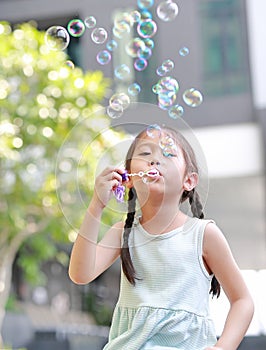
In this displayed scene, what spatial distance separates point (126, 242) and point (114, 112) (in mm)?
287

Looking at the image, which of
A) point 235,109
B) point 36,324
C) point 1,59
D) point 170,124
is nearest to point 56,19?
point 235,109

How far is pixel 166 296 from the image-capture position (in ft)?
4.15

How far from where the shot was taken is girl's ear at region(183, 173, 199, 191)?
1.34 meters

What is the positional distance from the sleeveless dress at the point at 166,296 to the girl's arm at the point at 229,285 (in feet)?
0.05

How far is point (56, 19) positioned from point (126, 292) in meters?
4.72

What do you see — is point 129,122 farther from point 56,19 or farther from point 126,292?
point 56,19

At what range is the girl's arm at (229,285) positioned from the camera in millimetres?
1220

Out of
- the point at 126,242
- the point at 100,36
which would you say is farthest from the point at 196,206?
the point at 100,36

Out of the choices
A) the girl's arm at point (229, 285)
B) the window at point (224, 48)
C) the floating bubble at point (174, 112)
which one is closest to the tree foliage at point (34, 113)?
the window at point (224, 48)

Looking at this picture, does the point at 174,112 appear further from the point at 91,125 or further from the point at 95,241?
the point at 91,125

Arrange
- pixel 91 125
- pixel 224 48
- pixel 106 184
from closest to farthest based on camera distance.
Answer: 1. pixel 106 184
2. pixel 91 125
3. pixel 224 48

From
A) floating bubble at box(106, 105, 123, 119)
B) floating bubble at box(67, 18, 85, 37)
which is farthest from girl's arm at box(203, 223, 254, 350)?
floating bubble at box(67, 18, 85, 37)

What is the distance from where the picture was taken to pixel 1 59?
3980 millimetres

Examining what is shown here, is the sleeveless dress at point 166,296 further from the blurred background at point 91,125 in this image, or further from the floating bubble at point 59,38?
the blurred background at point 91,125
